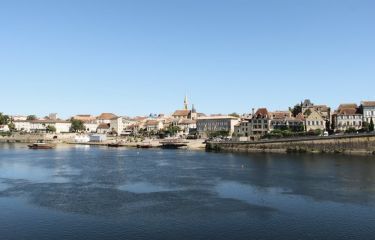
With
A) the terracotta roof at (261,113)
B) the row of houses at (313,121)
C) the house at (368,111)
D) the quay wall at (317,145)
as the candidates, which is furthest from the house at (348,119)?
the quay wall at (317,145)

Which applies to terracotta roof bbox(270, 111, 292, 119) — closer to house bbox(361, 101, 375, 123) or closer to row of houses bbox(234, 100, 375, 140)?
row of houses bbox(234, 100, 375, 140)

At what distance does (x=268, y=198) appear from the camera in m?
45.3

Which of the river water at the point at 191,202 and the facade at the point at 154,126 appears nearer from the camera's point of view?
the river water at the point at 191,202

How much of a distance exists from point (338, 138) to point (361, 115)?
1198 inches

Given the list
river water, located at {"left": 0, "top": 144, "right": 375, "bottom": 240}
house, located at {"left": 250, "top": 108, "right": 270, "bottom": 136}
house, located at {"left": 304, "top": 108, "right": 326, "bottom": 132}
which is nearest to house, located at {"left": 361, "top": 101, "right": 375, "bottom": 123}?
house, located at {"left": 304, "top": 108, "right": 326, "bottom": 132}

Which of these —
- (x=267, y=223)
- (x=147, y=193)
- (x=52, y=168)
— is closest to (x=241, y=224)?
(x=267, y=223)

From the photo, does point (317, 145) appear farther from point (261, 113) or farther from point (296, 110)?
point (296, 110)

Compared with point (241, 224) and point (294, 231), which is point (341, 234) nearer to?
point (294, 231)

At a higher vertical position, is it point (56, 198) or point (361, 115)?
point (361, 115)

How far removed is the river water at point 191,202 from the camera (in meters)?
33.2

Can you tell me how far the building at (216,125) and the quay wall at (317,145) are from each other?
35.4 meters

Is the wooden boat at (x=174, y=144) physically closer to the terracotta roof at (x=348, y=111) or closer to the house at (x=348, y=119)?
the house at (x=348, y=119)

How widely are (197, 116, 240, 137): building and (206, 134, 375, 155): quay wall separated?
116 feet

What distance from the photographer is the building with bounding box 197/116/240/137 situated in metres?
148
